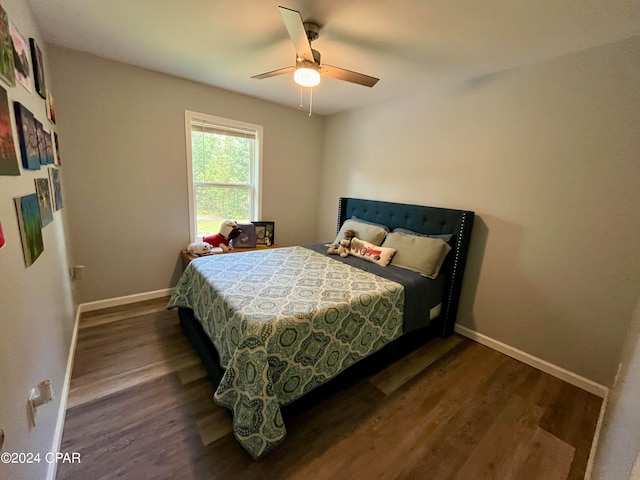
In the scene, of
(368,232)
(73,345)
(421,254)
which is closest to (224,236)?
(73,345)

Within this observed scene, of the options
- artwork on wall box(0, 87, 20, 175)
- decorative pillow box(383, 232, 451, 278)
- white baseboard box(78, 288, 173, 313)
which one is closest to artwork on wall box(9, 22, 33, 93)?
artwork on wall box(0, 87, 20, 175)

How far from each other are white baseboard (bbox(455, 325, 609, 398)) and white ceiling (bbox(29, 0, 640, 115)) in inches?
90.1

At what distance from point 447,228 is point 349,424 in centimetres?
181

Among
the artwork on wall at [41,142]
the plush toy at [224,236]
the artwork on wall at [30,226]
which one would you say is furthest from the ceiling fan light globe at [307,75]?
the plush toy at [224,236]

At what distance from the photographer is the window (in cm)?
293

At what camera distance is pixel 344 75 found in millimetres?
1819

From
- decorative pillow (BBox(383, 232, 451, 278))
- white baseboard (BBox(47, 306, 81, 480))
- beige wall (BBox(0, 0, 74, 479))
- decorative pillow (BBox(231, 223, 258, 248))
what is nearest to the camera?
beige wall (BBox(0, 0, 74, 479))

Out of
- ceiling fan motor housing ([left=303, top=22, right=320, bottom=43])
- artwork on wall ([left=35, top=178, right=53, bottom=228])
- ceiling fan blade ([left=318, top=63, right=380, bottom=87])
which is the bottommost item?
artwork on wall ([left=35, top=178, right=53, bottom=228])

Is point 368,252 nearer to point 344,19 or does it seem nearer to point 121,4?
point 344,19

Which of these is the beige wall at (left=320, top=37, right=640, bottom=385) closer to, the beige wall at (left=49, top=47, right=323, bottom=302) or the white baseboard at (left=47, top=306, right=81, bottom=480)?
the beige wall at (left=49, top=47, right=323, bottom=302)

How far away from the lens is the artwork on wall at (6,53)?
0.91 meters

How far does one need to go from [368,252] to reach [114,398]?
2.17 metres

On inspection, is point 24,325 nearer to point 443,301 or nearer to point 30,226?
point 30,226

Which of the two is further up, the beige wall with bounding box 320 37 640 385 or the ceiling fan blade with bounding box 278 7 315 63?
the ceiling fan blade with bounding box 278 7 315 63
